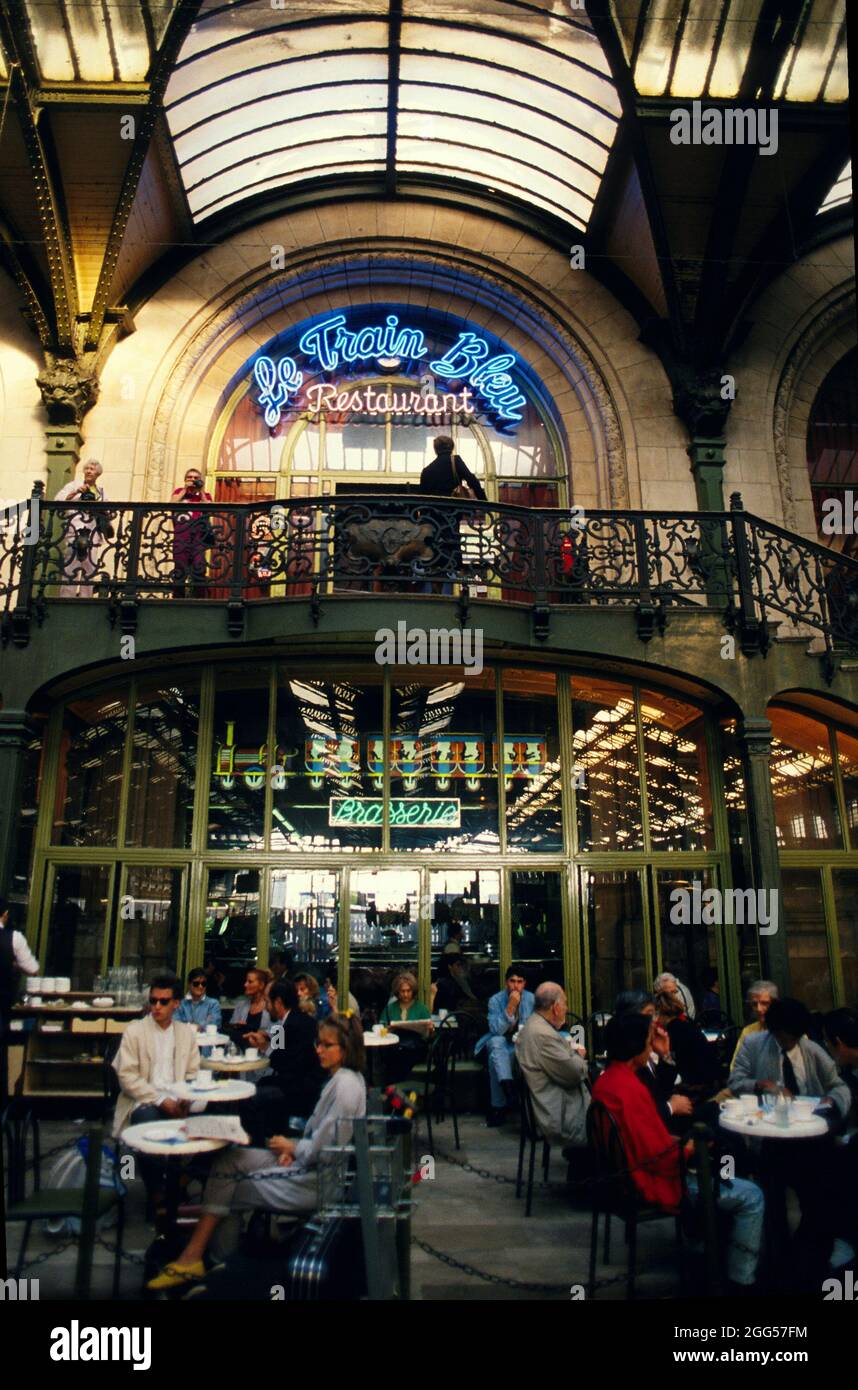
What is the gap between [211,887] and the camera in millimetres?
11250

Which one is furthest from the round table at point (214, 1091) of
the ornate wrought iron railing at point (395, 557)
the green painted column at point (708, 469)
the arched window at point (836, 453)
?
the arched window at point (836, 453)

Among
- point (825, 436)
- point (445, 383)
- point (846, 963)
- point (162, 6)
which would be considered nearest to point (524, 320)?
point (445, 383)

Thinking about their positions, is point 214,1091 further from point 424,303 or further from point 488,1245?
point 424,303

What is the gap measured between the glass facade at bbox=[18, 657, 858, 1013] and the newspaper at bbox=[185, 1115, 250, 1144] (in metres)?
5.88

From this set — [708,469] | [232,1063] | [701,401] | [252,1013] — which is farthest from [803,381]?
[232,1063]

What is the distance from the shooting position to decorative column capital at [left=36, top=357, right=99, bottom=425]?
12992 mm

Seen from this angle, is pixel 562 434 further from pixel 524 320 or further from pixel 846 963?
pixel 846 963

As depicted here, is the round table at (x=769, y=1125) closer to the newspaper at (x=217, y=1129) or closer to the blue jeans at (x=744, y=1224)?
the blue jeans at (x=744, y=1224)

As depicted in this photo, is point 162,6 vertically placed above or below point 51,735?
above

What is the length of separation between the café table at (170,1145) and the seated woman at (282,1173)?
17 centimetres

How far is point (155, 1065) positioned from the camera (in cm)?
650

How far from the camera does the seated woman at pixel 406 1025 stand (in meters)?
9.40
